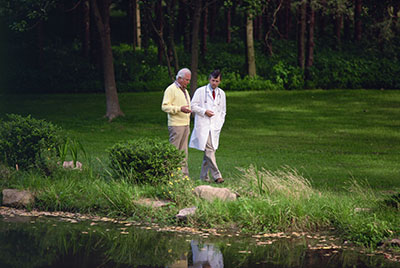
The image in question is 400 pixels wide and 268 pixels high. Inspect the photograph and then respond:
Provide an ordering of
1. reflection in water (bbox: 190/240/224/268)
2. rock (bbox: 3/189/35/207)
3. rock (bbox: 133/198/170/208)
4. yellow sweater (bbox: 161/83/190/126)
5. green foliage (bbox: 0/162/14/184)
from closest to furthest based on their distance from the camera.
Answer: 1. reflection in water (bbox: 190/240/224/268)
2. rock (bbox: 133/198/170/208)
3. rock (bbox: 3/189/35/207)
4. green foliage (bbox: 0/162/14/184)
5. yellow sweater (bbox: 161/83/190/126)

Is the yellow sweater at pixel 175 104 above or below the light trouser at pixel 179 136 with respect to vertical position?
above

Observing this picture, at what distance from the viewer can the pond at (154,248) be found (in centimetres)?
738

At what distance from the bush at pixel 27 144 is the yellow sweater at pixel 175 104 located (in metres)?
2.14

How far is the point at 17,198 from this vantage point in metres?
10.5

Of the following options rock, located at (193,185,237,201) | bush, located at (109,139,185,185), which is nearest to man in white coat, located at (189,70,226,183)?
bush, located at (109,139,185,185)

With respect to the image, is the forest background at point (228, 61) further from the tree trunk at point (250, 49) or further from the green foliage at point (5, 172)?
the green foliage at point (5, 172)

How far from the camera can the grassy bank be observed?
9.23 metres

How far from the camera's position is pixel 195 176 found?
1348cm

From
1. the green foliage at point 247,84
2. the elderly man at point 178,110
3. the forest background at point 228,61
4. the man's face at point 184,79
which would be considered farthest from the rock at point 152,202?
the green foliage at point 247,84

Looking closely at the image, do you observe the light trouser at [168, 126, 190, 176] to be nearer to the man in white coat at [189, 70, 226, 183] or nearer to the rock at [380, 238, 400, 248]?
the man in white coat at [189, 70, 226, 183]

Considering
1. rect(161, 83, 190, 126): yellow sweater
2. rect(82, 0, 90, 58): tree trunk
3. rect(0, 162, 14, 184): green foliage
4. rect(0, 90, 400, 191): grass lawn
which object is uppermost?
rect(82, 0, 90, 58): tree trunk

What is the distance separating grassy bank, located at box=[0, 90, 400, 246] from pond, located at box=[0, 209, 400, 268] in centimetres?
49

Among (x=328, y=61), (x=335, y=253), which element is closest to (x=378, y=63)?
(x=328, y=61)

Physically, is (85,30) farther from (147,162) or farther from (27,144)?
(147,162)
